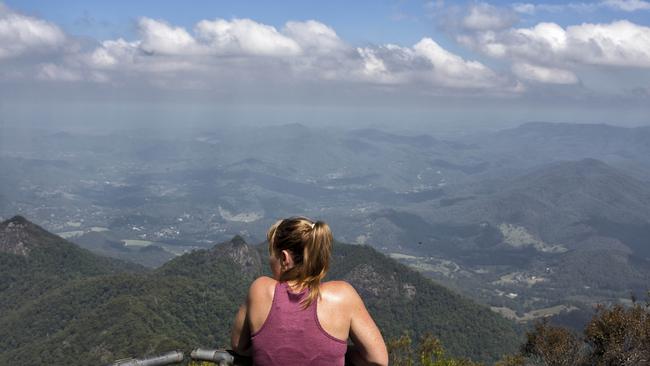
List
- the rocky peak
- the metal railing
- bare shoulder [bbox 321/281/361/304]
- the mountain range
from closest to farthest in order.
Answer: bare shoulder [bbox 321/281/361/304] < the metal railing < the mountain range < the rocky peak

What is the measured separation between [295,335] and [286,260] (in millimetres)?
734

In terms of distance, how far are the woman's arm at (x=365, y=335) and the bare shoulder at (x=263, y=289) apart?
2.45 feet

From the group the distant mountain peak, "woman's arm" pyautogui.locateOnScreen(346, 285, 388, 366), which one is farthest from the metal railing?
the distant mountain peak

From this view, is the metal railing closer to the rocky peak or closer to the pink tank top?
the pink tank top

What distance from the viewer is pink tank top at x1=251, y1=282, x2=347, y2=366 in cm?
560

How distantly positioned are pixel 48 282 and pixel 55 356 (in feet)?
174

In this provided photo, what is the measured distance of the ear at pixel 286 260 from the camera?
5748 mm

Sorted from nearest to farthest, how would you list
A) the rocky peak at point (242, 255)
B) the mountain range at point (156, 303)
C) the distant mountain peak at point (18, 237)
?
the mountain range at point (156, 303) → the distant mountain peak at point (18, 237) → the rocky peak at point (242, 255)

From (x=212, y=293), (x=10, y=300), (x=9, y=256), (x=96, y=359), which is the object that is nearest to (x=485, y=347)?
(x=212, y=293)

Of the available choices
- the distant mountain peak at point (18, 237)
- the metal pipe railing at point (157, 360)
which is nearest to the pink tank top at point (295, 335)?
the metal pipe railing at point (157, 360)

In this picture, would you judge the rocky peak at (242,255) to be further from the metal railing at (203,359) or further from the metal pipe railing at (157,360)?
the metal railing at (203,359)

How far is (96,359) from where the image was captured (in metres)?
73.7

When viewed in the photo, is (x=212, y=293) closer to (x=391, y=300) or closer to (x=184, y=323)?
(x=184, y=323)

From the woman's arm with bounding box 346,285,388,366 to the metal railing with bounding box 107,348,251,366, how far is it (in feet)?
3.93
